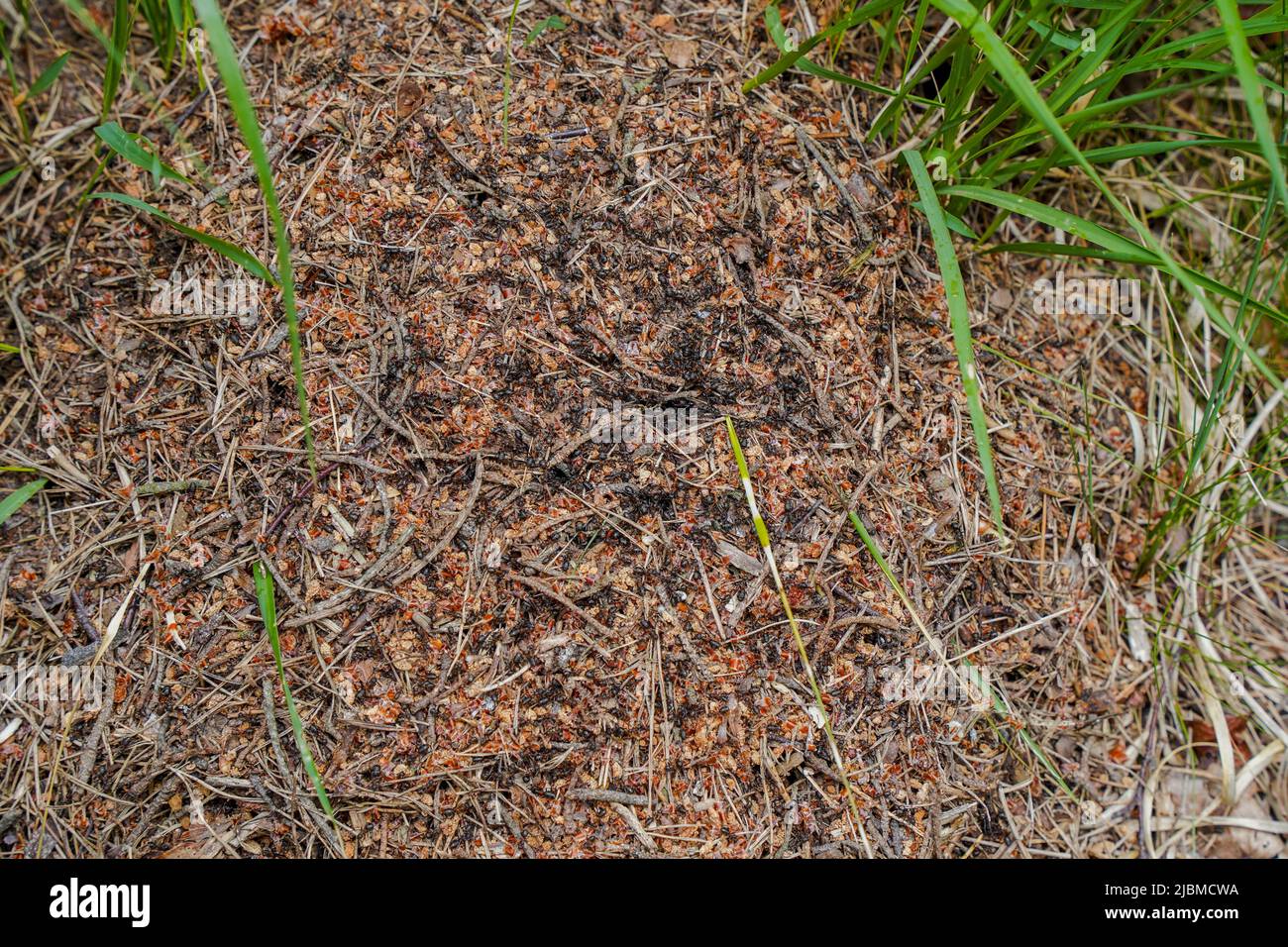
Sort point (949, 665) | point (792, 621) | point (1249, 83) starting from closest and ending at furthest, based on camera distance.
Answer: point (1249, 83)
point (792, 621)
point (949, 665)

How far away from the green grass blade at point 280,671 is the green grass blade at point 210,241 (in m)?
0.53

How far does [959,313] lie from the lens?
1.38 metres

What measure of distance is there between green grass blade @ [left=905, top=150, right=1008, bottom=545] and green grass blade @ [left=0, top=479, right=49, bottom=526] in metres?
1.73

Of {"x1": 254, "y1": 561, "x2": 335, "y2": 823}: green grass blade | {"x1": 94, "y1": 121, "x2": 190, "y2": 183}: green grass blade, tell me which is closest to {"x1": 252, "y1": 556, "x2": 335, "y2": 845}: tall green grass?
{"x1": 254, "y1": 561, "x2": 335, "y2": 823}: green grass blade

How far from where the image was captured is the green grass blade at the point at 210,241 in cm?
135

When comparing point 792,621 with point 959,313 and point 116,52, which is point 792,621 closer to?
point 959,313

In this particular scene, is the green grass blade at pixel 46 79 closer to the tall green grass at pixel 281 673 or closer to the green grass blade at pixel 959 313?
the tall green grass at pixel 281 673

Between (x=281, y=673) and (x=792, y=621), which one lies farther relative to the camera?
(x=792, y=621)

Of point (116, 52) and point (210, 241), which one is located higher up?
point (116, 52)

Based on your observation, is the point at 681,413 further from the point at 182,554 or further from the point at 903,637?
the point at 182,554

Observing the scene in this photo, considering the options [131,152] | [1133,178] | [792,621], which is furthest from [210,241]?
[1133,178]

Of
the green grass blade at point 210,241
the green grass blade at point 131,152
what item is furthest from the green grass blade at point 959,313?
the green grass blade at point 131,152

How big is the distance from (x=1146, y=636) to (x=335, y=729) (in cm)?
170

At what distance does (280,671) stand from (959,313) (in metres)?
1.32
